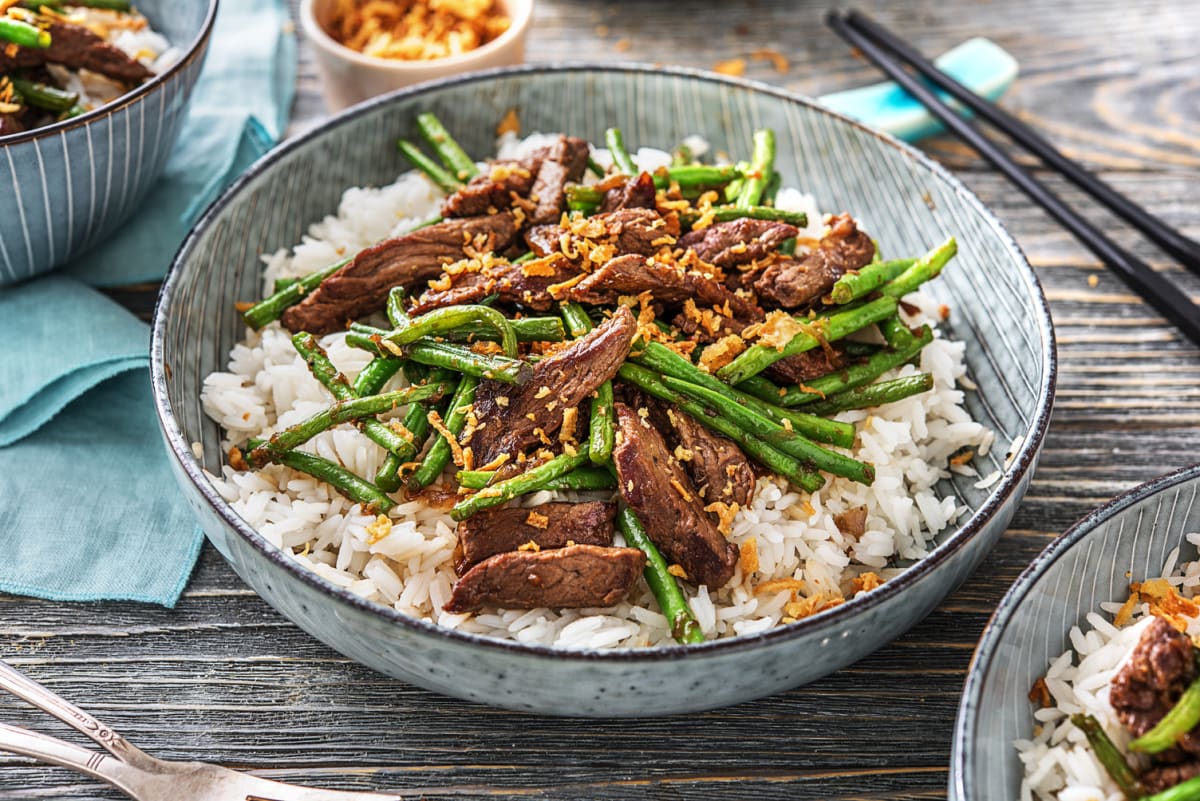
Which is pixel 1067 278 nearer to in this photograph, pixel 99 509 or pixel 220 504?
pixel 220 504

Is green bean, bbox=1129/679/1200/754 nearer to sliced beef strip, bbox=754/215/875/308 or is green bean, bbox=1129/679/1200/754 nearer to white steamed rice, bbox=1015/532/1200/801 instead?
white steamed rice, bbox=1015/532/1200/801

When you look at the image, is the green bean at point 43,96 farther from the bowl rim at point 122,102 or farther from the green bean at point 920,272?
the green bean at point 920,272

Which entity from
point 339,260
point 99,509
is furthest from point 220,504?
point 339,260

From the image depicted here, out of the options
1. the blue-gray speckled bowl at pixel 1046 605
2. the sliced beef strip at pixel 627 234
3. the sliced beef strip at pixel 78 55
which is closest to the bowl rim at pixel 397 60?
the sliced beef strip at pixel 78 55

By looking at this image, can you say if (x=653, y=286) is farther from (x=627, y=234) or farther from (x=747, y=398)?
(x=747, y=398)

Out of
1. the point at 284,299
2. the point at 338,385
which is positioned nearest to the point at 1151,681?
the point at 338,385

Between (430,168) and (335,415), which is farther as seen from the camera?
(430,168)
